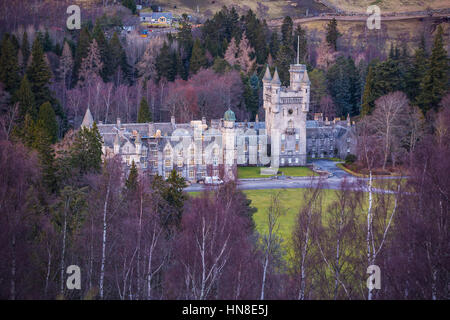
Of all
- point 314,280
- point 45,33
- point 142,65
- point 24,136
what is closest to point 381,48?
point 142,65

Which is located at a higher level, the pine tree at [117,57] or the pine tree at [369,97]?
the pine tree at [117,57]

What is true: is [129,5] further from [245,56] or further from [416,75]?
[416,75]

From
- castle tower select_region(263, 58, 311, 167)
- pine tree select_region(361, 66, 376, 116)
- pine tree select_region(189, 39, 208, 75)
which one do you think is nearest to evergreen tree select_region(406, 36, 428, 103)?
pine tree select_region(361, 66, 376, 116)

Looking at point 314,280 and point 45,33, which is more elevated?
point 45,33

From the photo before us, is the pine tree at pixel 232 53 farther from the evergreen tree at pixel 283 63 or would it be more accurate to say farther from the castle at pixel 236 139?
the castle at pixel 236 139

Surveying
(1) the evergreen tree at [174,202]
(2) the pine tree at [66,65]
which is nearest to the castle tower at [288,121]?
(2) the pine tree at [66,65]

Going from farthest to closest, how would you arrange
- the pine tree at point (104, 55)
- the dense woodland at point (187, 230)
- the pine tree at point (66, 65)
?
the pine tree at point (104, 55) < the pine tree at point (66, 65) < the dense woodland at point (187, 230)

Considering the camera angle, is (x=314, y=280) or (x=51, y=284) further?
(x=314, y=280)

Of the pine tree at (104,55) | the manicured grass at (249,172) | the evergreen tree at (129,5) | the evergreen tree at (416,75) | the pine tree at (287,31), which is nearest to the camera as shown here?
the manicured grass at (249,172)
